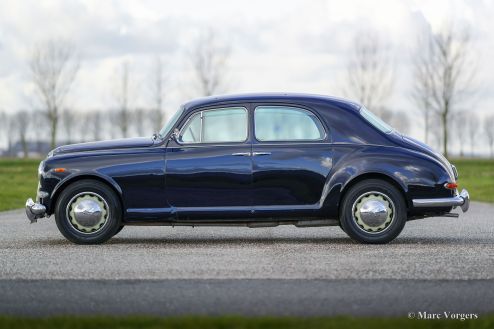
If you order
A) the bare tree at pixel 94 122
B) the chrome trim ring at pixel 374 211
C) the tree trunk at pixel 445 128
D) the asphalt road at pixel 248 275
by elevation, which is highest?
the bare tree at pixel 94 122

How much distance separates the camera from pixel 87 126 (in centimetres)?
12331

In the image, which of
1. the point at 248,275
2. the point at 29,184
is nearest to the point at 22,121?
the point at 29,184

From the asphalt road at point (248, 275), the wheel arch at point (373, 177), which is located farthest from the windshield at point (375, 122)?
the asphalt road at point (248, 275)

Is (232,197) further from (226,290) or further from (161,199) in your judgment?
(226,290)

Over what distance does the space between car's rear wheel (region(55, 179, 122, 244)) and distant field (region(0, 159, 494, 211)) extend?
1017cm

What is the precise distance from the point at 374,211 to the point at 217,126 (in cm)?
196

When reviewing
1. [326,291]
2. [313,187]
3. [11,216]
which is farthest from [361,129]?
[11,216]

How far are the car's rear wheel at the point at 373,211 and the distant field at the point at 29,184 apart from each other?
11.7 m

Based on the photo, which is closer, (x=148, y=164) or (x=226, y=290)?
(x=226, y=290)

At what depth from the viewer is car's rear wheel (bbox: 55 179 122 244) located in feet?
32.5

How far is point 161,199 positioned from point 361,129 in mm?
2319

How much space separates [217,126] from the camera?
1012 cm

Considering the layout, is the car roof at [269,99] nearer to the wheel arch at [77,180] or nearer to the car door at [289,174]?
the car door at [289,174]

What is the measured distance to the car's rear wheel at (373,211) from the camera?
976cm
